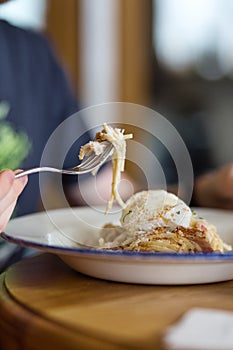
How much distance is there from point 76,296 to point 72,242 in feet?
0.74

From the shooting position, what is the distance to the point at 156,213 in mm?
851

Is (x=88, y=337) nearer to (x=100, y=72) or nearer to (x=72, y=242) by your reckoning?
(x=72, y=242)

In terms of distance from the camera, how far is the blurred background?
10.3 ft

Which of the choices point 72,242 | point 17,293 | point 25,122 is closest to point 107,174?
point 25,122

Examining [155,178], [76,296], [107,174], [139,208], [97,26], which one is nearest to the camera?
[76,296]

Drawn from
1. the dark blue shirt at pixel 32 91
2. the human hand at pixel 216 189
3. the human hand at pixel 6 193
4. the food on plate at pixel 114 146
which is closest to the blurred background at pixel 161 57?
the dark blue shirt at pixel 32 91

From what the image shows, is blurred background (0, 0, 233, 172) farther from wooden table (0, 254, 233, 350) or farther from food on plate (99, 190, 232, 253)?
wooden table (0, 254, 233, 350)

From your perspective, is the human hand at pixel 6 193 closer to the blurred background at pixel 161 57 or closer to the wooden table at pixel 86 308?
the wooden table at pixel 86 308

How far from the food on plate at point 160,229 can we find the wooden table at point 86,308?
0.22 ft

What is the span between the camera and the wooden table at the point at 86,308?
580 millimetres

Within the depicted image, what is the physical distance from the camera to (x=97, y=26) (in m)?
3.17

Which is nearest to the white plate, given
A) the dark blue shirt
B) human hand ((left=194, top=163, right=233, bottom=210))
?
human hand ((left=194, top=163, right=233, bottom=210))

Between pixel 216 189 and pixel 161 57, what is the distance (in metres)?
2.12

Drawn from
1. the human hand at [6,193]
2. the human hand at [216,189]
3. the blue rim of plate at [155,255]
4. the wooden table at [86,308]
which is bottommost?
the human hand at [216,189]
